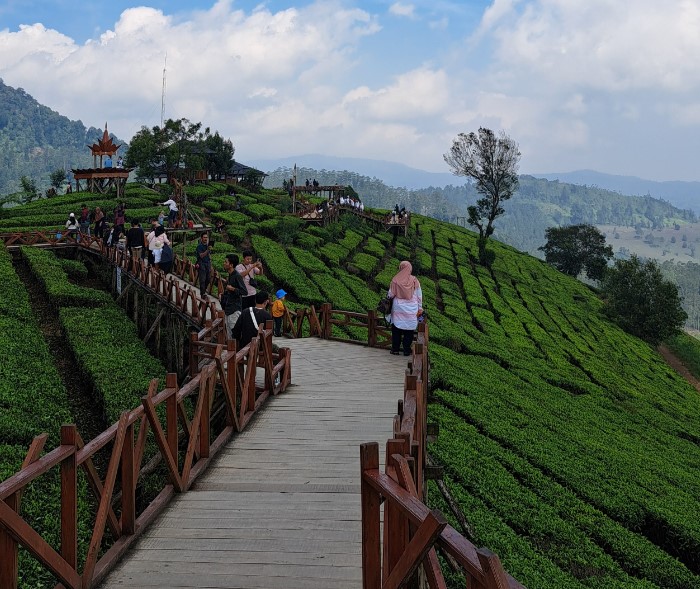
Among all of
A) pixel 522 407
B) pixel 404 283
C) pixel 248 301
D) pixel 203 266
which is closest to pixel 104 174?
pixel 203 266

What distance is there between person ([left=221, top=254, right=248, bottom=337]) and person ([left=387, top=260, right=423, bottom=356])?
10.3 feet

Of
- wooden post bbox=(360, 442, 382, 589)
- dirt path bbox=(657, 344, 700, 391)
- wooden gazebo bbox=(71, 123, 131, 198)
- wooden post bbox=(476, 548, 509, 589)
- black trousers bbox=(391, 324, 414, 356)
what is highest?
wooden gazebo bbox=(71, 123, 131, 198)

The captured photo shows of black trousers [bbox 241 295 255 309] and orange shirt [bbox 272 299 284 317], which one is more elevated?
black trousers [bbox 241 295 255 309]

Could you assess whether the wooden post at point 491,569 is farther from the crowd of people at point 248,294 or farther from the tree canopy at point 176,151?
the tree canopy at point 176,151

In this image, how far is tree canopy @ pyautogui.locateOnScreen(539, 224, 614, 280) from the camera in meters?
72.3

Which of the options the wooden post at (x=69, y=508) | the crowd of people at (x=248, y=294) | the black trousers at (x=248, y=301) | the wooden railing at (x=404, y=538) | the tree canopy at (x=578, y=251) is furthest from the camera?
the tree canopy at (x=578, y=251)

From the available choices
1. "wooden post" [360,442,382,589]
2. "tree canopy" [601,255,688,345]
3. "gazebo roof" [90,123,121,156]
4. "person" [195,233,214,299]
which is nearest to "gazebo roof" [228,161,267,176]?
"gazebo roof" [90,123,121,156]

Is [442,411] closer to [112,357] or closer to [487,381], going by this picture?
[487,381]

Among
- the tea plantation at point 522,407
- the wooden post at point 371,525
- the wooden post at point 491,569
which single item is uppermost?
the wooden post at point 491,569

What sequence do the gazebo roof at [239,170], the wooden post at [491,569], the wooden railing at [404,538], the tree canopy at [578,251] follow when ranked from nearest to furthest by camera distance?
the wooden post at [491,569], the wooden railing at [404,538], the gazebo roof at [239,170], the tree canopy at [578,251]

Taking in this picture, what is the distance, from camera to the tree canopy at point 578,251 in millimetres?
72312

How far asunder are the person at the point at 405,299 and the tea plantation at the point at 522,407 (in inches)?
128

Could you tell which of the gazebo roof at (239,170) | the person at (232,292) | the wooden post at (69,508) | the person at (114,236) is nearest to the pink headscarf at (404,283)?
the person at (232,292)

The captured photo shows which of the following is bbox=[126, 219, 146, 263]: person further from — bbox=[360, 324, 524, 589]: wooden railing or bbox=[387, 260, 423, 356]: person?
bbox=[360, 324, 524, 589]: wooden railing
